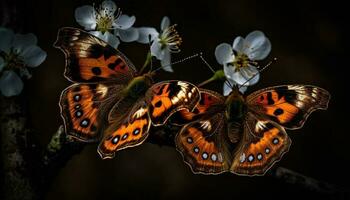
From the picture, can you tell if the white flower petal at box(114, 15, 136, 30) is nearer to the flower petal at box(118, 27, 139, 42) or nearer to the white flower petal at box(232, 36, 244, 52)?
the flower petal at box(118, 27, 139, 42)

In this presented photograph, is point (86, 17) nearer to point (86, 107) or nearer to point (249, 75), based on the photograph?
point (86, 107)

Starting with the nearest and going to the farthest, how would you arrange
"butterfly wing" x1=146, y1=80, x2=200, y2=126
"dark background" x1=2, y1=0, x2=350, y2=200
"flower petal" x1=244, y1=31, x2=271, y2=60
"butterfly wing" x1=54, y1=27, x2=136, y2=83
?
"butterfly wing" x1=146, y1=80, x2=200, y2=126
"butterfly wing" x1=54, y1=27, x2=136, y2=83
"flower petal" x1=244, y1=31, x2=271, y2=60
"dark background" x1=2, y1=0, x2=350, y2=200

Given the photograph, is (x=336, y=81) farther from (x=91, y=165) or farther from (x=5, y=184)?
(x=5, y=184)

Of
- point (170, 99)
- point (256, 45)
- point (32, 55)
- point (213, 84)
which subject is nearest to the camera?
point (170, 99)

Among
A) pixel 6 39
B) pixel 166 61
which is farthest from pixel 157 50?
pixel 6 39

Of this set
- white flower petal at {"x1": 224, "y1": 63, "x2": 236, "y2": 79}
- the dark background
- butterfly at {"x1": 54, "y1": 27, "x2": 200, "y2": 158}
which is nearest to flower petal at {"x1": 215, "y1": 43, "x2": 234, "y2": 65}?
white flower petal at {"x1": 224, "y1": 63, "x2": 236, "y2": 79}

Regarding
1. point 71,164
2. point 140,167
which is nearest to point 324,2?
point 140,167

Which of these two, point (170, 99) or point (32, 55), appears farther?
→ point (32, 55)
